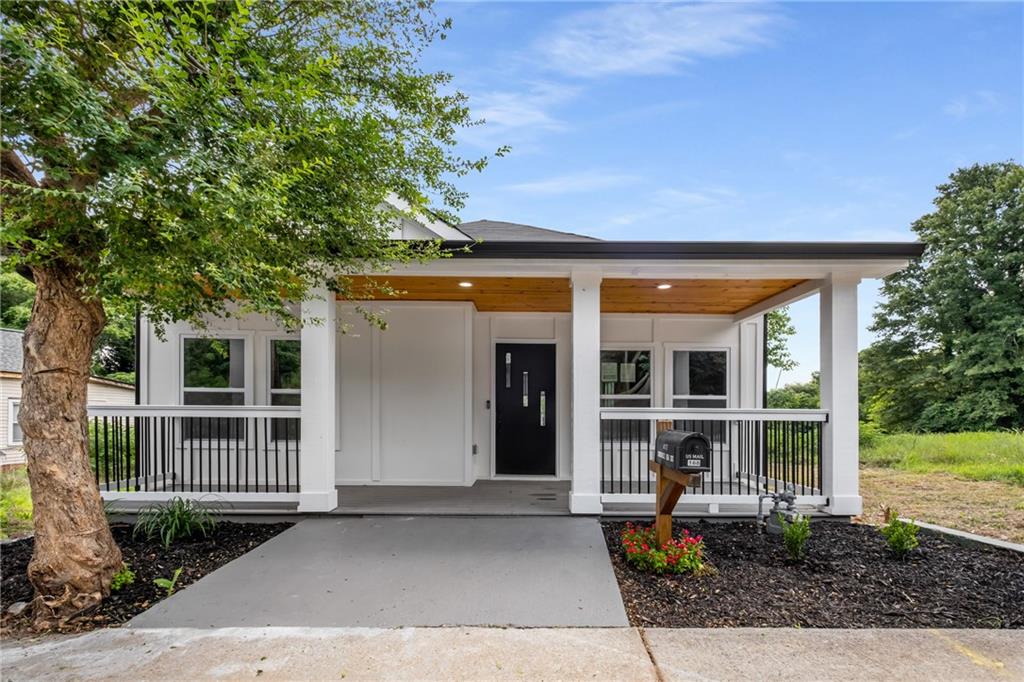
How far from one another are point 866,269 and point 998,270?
1714 cm

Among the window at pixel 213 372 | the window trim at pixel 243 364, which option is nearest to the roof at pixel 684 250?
the window trim at pixel 243 364

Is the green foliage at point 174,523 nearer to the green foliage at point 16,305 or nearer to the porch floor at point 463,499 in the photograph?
the porch floor at point 463,499

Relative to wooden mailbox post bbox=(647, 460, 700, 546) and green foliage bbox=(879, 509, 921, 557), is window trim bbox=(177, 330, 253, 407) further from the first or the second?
green foliage bbox=(879, 509, 921, 557)

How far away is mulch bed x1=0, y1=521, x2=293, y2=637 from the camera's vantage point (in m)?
3.06

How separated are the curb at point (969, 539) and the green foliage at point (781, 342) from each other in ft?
56.2

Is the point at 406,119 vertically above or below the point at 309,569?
above

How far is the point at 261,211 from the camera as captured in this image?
2.66 meters

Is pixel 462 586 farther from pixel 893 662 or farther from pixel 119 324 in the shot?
pixel 119 324

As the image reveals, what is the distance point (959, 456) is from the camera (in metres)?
9.26

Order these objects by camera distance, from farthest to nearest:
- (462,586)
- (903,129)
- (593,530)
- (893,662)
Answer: (903,129)
(593,530)
(462,586)
(893,662)

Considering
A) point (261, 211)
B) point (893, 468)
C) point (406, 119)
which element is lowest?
point (893, 468)

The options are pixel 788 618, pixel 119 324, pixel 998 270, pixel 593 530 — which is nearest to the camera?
pixel 788 618

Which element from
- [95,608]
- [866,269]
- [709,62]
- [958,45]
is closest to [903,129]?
[958,45]

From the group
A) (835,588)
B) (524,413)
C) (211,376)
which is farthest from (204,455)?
(835,588)
